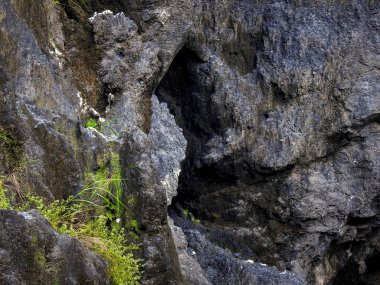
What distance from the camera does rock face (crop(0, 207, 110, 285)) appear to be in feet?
10.9

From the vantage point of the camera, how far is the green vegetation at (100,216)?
13.4 ft

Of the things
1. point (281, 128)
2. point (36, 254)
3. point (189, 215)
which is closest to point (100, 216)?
point (36, 254)

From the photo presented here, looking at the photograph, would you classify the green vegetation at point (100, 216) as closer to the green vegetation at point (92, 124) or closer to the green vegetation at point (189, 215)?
the green vegetation at point (92, 124)

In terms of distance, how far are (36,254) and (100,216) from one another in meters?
0.98

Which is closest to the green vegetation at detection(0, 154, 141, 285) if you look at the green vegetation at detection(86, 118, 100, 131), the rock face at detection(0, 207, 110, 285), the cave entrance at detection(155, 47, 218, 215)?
the rock face at detection(0, 207, 110, 285)

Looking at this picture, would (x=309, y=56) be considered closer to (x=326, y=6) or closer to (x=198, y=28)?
(x=326, y=6)

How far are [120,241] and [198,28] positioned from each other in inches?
174

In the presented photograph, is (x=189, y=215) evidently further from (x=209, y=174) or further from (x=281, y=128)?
(x=281, y=128)

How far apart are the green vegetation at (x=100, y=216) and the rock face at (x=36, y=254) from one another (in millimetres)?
373

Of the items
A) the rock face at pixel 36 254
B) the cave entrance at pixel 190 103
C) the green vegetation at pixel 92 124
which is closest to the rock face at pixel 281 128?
the cave entrance at pixel 190 103

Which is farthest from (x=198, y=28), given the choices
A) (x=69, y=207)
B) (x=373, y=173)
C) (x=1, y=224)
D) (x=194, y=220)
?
(x=1, y=224)

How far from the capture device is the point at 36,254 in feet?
11.2

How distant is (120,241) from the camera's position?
181 inches

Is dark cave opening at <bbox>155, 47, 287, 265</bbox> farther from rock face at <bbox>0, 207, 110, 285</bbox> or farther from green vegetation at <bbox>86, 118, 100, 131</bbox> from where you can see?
rock face at <bbox>0, 207, 110, 285</bbox>
